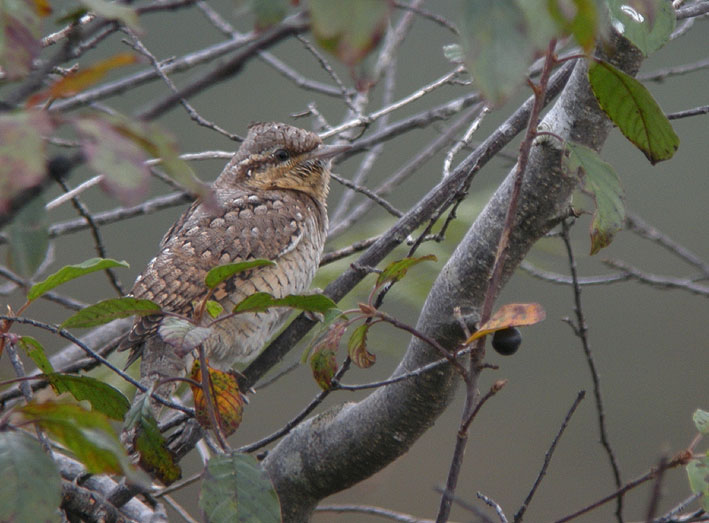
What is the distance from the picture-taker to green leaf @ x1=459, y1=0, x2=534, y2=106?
78 cm

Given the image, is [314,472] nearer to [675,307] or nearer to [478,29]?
[478,29]

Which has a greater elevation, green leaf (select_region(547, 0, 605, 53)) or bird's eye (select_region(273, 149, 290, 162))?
bird's eye (select_region(273, 149, 290, 162))

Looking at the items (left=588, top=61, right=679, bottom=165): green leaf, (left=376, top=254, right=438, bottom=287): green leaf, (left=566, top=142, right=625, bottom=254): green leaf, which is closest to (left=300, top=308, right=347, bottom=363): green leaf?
(left=376, top=254, right=438, bottom=287): green leaf

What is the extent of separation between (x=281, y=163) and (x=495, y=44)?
8.91 feet

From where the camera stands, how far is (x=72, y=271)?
1576 millimetres

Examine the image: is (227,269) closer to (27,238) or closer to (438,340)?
(27,238)

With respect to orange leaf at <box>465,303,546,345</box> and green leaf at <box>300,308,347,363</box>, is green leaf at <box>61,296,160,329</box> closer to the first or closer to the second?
green leaf at <box>300,308,347,363</box>

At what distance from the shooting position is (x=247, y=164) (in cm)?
350

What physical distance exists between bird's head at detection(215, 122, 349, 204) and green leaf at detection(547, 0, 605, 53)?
2.61 metres

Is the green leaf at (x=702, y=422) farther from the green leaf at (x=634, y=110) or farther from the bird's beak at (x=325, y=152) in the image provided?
the bird's beak at (x=325, y=152)

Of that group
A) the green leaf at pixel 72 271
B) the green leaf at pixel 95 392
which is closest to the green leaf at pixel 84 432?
the green leaf at pixel 72 271

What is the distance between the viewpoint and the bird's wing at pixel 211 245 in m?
2.90

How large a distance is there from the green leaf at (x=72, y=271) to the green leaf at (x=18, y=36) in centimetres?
71

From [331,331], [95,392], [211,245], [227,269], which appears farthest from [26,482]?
[211,245]
